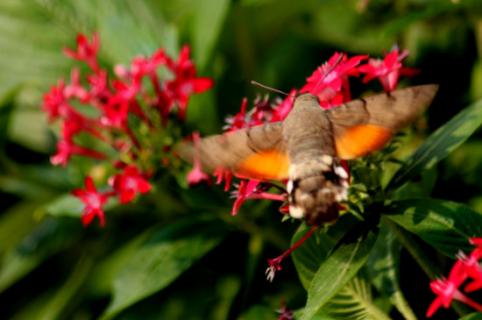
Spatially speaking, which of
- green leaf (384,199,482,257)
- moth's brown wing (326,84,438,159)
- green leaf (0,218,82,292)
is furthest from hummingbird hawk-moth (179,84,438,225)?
green leaf (0,218,82,292)

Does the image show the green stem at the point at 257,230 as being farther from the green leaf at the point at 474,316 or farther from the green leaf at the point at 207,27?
the green leaf at the point at 474,316

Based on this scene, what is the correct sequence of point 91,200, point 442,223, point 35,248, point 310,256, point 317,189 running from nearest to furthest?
point 317,189 < point 442,223 < point 310,256 < point 91,200 < point 35,248

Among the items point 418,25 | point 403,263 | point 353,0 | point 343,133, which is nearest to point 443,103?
point 418,25

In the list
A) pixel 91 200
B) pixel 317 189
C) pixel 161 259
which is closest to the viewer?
pixel 317 189

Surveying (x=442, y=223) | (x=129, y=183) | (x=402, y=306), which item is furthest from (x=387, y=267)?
(x=129, y=183)

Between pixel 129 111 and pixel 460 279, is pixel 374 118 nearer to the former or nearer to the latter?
pixel 460 279

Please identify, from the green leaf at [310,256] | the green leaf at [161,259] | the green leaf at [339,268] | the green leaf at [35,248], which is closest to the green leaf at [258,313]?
the green leaf at [161,259]

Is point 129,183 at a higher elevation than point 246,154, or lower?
lower
